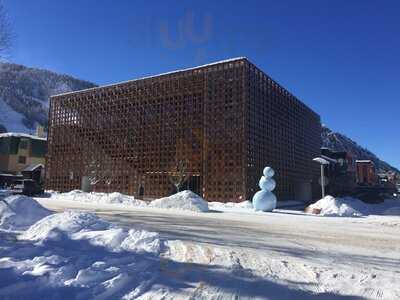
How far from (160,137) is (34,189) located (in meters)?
11.2

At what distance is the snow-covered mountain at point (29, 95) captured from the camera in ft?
456

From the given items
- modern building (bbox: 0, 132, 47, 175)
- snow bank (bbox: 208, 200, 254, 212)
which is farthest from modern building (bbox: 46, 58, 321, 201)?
modern building (bbox: 0, 132, 47, 175)

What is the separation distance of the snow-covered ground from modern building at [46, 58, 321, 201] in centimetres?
1872

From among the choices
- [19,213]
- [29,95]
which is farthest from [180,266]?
[29,95]

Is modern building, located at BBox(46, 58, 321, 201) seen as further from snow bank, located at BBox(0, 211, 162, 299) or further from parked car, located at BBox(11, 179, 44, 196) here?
snow bank, located at BBox(0, 211, 162, 299)

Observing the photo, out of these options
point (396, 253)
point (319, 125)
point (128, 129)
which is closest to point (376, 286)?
point (396, 253)

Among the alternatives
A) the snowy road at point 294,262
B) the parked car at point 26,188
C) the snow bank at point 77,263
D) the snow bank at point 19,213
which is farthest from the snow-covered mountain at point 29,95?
the snowy road at point 294,262

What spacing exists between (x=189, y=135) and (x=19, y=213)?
19.5 metres

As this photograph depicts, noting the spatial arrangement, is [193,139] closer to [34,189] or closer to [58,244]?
[34,189]

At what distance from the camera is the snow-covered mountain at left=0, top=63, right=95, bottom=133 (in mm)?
139125

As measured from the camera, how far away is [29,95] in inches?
6757

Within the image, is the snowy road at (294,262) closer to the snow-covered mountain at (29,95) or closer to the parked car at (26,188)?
the parked car at (26,188)

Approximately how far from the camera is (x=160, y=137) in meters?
32.2

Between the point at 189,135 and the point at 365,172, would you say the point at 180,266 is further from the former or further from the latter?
A: the point at 365,172
